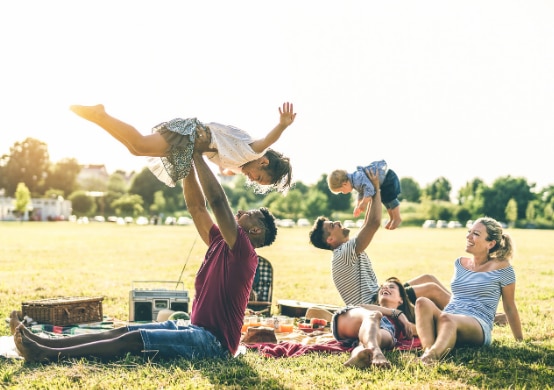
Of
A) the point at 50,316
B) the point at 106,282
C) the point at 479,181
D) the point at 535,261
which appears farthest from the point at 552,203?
the point at 50,316

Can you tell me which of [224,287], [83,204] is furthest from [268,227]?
[83,204]

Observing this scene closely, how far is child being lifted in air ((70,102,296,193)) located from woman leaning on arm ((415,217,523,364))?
181cm

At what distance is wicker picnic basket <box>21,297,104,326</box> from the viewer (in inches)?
278

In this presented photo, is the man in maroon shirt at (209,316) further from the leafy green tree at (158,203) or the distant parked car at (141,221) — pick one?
the distant parked car at (141,221)

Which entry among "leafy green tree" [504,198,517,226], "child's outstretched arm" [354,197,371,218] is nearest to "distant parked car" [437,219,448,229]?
"leafy green tree" [504,198,517,226]

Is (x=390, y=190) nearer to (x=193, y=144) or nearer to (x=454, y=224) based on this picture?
(x=193, y=144)

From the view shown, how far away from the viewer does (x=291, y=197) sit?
72.9 m

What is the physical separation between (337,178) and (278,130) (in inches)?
87.6

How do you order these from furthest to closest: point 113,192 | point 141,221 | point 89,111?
point 113,192 → point 141,221 → point 89,111

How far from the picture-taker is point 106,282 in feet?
43.0

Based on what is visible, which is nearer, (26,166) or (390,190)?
(390,190)

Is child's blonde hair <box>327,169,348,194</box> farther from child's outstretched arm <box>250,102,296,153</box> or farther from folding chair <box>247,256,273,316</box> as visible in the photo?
child's outstretched arm <box>250,102,296,153</box>

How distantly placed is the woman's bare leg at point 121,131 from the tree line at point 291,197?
59408mm

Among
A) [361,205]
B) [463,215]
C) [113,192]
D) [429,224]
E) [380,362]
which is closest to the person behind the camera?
[380,362]
